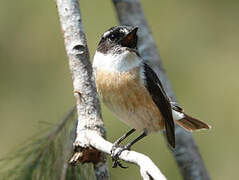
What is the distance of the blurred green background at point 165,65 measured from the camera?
181 inches

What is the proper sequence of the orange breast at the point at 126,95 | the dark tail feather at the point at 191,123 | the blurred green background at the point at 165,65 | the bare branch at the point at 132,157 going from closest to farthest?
the bare branch at the point at 132,157 < the orange breast at the point at 126,95 < the dark tail feather at the point at 191,123 < the blurred green background at the point at 165,65

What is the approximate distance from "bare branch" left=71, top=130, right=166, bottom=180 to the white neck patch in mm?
820

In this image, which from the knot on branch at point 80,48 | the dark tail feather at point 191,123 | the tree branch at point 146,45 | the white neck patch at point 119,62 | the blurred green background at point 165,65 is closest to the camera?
the knot on branch at point 80,48

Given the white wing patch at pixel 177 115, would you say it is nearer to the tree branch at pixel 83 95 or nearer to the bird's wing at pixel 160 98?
the bird's wing at pixel 160 98

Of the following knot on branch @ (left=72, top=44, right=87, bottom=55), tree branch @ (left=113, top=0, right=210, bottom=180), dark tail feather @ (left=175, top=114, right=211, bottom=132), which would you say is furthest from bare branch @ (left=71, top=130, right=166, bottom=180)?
dark tail feather @ (left=175, top=114, right=211, bottom=132)

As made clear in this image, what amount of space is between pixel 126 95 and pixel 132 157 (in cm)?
108

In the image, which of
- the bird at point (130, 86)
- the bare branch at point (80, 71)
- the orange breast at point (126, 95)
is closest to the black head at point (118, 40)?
the bird at point (130, 86)

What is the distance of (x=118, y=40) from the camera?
3.85 meters

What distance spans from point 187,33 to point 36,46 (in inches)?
60.8

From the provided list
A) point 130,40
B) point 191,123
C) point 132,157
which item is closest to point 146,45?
point 130,40

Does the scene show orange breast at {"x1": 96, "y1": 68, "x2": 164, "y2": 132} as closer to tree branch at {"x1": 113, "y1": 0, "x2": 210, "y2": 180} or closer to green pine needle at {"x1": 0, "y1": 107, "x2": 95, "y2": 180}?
tree branch at {"x1": 113, "y1": 0, "x2": 210, "y2": 180}

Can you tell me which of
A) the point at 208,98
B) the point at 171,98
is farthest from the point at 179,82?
the point at 171,98

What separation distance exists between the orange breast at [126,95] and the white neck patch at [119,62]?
41 mm

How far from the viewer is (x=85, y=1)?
5.44m
